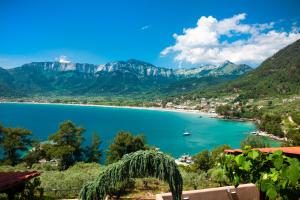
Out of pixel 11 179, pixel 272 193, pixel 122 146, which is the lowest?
pixel 122 146

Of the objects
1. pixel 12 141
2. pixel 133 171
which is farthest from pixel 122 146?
pixel 133 171

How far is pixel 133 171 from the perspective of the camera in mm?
5742

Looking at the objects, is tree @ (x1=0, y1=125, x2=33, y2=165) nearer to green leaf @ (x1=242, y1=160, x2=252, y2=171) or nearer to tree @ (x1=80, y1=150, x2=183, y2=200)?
tree @ (x1=80, y1=150, x2=183, y2=200)

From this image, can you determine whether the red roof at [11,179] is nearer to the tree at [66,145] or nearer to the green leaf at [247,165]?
the green leaf at [247,165]

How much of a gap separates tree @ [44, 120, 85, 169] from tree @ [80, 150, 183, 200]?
1305 inches

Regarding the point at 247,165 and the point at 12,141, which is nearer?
the point at 247,165

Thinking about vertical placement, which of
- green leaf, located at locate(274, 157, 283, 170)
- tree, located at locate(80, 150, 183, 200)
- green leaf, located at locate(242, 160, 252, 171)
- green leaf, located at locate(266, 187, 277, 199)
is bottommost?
tree, located at locate(80, 150, 183, 200)

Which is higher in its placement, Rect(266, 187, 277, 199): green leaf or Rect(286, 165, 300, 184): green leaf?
Rect(286, 165, 300, 184): green leaf

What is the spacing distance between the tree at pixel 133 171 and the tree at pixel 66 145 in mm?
33150

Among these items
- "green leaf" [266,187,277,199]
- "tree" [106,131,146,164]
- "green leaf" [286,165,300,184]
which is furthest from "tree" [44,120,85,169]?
"green leaf" [286,165,300,184]

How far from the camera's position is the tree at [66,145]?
123 ft

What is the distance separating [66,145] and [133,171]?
3523 centimetres

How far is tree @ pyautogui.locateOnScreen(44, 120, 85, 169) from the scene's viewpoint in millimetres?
37500

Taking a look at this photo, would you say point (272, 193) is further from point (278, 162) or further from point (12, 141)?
point (12, 141)
